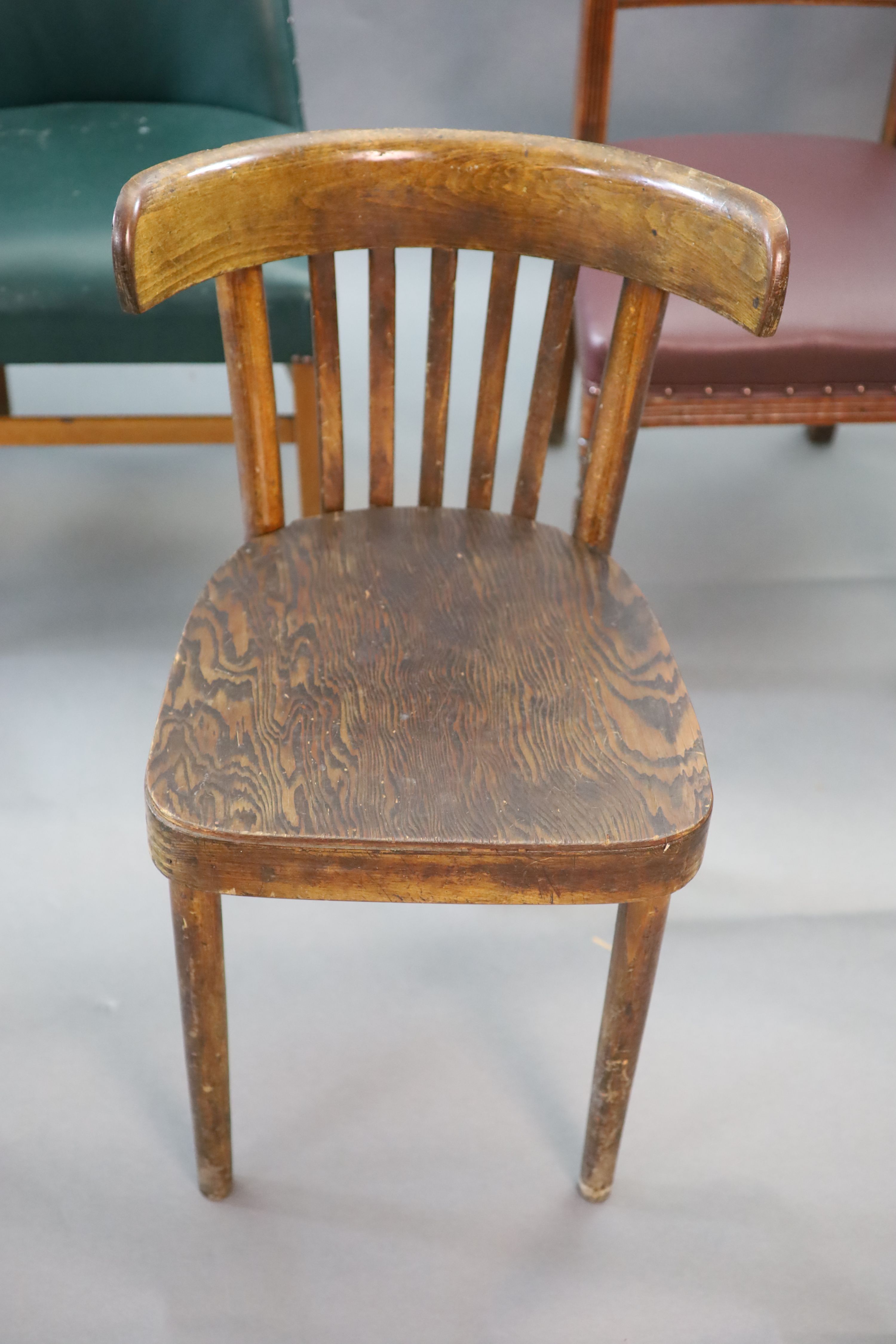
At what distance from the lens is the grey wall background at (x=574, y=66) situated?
2762mm

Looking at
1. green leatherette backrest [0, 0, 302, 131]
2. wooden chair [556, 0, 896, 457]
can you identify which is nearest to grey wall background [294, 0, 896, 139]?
green leatherette backrest [0, 0, 302, 131]

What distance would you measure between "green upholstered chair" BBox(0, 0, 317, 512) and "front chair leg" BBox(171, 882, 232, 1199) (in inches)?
30.2

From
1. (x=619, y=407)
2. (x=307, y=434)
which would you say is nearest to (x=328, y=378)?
(x=619, y=407)

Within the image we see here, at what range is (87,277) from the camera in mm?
1535

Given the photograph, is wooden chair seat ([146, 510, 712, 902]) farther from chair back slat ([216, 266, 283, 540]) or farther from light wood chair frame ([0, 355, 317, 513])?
light wood chair frame ([0, 355, 317, 513])

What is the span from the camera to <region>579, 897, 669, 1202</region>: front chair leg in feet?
3.26

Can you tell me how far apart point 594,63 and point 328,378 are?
804mm

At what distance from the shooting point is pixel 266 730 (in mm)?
963

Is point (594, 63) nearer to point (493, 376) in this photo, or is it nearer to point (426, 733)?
point (493, 376)

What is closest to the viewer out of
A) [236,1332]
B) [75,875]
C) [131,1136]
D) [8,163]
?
[236,1332]

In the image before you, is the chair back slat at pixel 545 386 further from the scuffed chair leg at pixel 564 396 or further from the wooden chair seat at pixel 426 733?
the scuffed chair leg at pixel 564 396

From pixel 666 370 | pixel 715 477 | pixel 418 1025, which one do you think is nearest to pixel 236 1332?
pixel 418 1025

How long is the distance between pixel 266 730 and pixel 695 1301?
626 millimetres

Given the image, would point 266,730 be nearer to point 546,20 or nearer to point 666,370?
point 666,370
